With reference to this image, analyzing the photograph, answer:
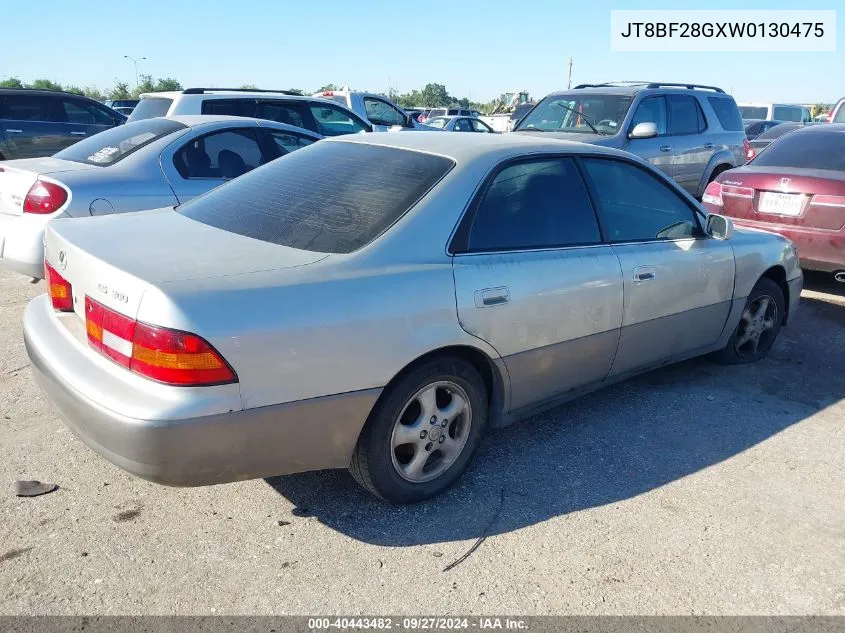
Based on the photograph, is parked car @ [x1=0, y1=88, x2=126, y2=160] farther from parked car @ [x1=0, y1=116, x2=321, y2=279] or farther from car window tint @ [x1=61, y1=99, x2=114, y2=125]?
parked car @ [x1=0, y1=116, x2=321, y2=279]

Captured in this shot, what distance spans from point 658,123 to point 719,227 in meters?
5.40

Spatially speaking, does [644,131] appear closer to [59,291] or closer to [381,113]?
[381,113]

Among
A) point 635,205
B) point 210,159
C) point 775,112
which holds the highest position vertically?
point 775,112

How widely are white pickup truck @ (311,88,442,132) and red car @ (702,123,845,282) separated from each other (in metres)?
6.30

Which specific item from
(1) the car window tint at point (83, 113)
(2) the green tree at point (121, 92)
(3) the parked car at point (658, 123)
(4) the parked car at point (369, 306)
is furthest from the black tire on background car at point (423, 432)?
(2) the green tree at point (121, 92)

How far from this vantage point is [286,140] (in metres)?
6.75

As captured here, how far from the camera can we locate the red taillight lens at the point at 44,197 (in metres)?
5.11

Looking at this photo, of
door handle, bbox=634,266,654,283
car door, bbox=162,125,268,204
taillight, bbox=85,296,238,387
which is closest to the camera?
taillight, bbox=85,296,238,387

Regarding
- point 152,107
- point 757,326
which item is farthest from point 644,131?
point 152,107

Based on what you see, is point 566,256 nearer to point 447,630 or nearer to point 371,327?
point 371,327

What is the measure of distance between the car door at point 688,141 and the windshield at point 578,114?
0.89m

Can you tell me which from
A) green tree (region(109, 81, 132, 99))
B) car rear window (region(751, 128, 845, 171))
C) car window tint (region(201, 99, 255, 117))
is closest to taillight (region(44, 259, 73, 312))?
car window tint (region(201, 99, 255, 117))

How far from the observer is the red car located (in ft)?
20.1

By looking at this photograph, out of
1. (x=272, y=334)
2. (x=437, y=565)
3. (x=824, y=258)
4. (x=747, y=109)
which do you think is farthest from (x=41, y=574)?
(x=747, y=109)
